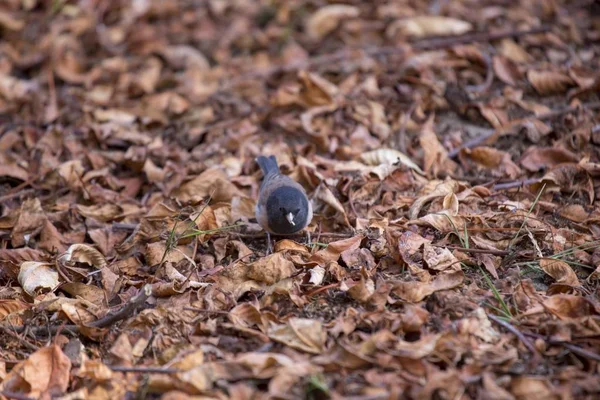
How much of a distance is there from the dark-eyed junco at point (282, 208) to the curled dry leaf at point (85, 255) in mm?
907

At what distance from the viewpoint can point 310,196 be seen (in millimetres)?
4238

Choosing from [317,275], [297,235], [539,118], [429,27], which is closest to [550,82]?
[539,118]

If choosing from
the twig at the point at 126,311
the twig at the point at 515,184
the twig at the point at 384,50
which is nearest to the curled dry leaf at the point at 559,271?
the twig at the point at 515,184

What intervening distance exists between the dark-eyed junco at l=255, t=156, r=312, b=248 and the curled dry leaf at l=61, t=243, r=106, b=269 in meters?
0.91

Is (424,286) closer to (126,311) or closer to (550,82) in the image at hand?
(126,311)

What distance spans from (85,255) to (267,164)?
4.18ft

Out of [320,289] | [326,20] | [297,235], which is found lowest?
[297,235]

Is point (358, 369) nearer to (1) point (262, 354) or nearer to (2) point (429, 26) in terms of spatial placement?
(1) point (262, 354)

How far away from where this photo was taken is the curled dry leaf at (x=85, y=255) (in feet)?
12.0

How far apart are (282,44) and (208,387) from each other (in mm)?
4132

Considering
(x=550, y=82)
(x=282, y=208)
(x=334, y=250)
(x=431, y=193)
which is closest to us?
(x=334, y=250)

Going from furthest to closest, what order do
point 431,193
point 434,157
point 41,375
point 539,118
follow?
point 539,118, point 434,157, point 431,193, point 41,375

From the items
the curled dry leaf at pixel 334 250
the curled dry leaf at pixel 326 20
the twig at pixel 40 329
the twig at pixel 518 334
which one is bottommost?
the twig at pixel 40 329

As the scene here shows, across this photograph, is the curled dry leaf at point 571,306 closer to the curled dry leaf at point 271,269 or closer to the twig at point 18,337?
the curled dry leaf at point 271,269
